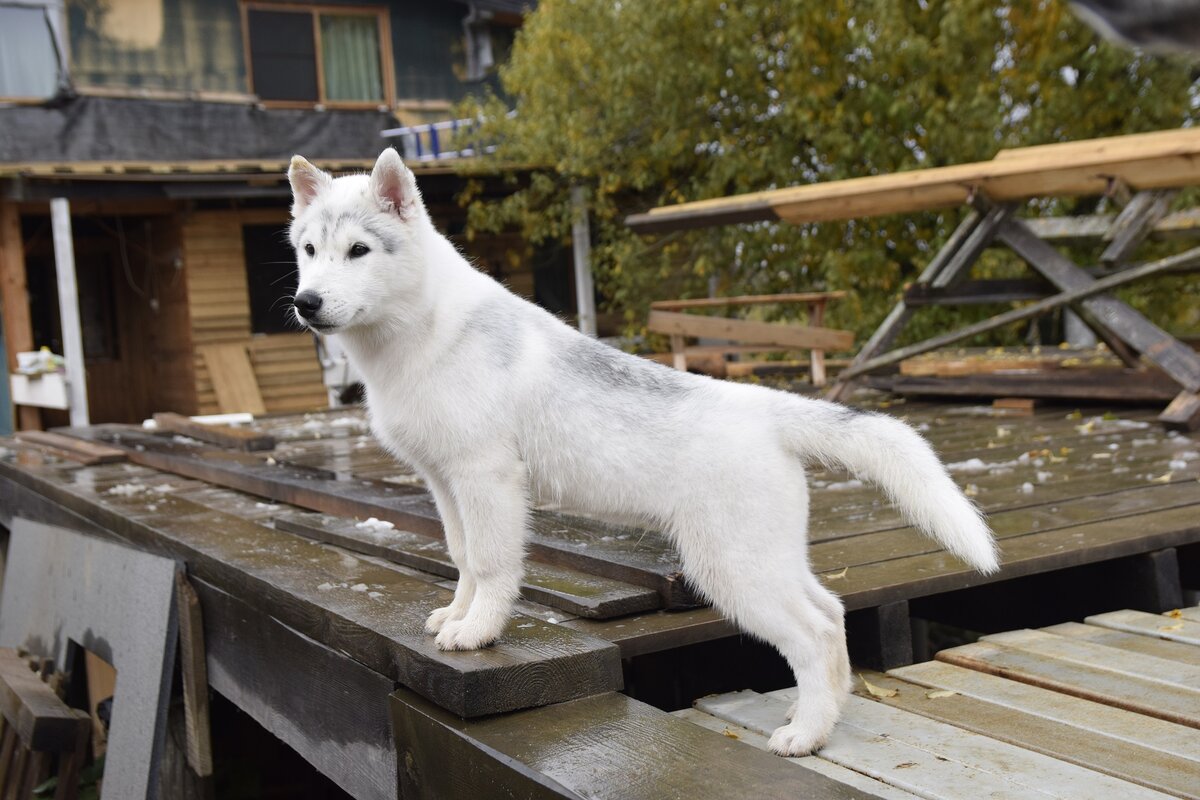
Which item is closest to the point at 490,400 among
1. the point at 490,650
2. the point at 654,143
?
the point at 490,650

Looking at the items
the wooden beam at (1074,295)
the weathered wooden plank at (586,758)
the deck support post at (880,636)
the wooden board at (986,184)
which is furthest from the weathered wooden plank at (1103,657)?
the wooden board at (986,184)

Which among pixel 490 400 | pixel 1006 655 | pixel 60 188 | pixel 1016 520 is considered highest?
pixel 60 188

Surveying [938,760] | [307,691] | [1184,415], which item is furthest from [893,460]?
[1184,415]

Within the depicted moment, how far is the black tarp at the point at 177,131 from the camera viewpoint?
13612 millimetres

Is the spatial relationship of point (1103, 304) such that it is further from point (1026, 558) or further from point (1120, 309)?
point (1026, 558)

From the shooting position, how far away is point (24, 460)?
7121 mm

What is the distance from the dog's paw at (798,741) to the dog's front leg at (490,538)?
657 millimetres

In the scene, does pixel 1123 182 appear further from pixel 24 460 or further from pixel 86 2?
pixel 86 2

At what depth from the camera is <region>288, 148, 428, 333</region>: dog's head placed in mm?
2387

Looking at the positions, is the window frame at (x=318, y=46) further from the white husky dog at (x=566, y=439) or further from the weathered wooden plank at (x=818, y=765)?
the weathered wooden plank at (x=818, y=765)

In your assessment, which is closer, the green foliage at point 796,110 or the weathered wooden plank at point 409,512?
the weathered wooden plank at point 409,512

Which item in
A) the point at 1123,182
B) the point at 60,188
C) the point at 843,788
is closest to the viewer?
the point at 843,788

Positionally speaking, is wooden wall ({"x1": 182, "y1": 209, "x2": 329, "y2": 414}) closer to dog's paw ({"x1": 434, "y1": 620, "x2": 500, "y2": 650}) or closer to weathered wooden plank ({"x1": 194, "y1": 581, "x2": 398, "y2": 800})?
weathered wooden plank ({"x1": 194, "y1": 581, "x2": 398, "y2": 800})

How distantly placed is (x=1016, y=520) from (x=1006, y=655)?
0.75 metres
